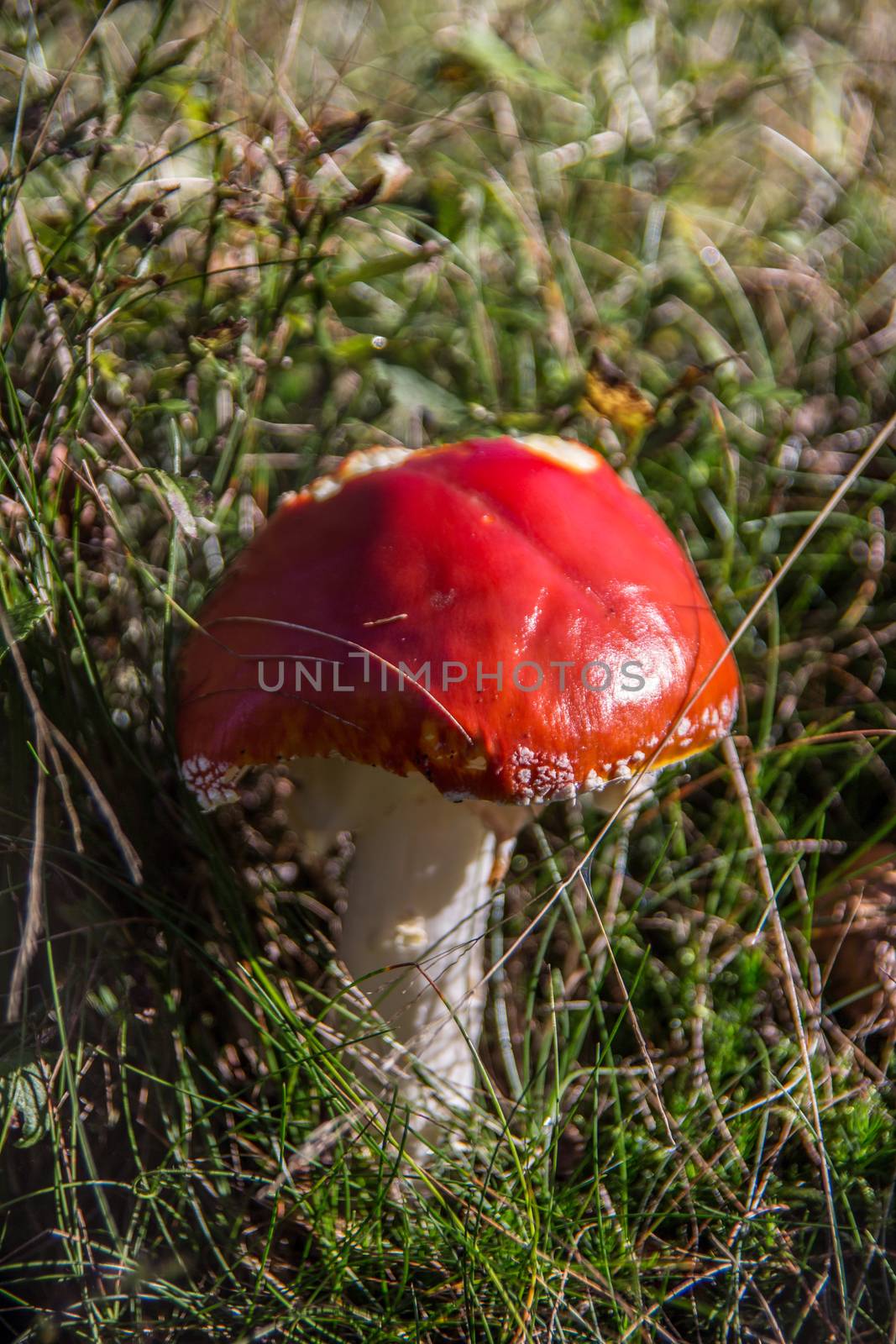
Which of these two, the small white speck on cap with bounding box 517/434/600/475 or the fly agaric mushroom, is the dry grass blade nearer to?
the fly agaric mushroom

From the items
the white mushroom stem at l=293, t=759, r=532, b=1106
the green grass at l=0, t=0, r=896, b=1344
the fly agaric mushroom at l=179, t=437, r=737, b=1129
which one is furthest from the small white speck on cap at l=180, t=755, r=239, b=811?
the white mushroom stem at l=293, t=759, r=532, b=1106

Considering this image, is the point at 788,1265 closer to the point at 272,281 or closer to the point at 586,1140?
the point at 586,1140

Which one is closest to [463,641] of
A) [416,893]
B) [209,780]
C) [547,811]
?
[209,780]

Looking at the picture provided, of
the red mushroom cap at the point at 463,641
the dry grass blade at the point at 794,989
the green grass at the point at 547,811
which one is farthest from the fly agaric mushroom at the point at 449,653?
the dry grass blade at the point at 794,989

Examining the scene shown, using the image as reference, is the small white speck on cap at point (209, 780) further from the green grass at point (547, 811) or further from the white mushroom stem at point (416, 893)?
the white mushroom stem at point (416, 893)

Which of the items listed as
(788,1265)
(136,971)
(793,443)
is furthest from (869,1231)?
(793,443)

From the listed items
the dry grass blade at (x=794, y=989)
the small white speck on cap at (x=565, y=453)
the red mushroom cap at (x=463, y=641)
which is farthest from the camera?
the small white speck on cap at (x=565, y=453)
